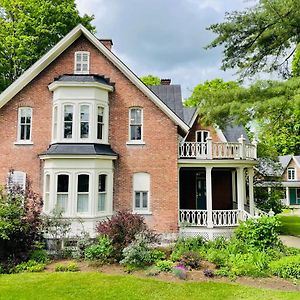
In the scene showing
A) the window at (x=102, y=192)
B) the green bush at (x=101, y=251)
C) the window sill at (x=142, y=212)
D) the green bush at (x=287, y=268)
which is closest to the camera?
the green bush at (x=287, y=268)

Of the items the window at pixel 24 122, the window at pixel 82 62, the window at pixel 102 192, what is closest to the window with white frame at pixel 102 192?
the window at pixel 102 192

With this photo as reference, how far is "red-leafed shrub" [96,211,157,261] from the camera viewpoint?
13.3m

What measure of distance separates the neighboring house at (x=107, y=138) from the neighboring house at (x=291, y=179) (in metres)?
38.0

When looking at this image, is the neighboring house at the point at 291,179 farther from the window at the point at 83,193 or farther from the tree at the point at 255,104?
the window at the point at 83,193

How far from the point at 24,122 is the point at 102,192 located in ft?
17.4

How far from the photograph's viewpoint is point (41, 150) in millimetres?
16688

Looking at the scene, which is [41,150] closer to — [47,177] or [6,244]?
[47,177]

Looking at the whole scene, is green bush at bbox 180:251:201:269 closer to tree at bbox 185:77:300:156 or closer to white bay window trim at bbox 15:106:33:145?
tree at bbox 185:77:300:156

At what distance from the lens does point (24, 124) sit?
16953mm

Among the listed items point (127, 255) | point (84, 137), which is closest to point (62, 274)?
point (127, 255)

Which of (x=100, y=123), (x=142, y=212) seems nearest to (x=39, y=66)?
(x=100, y=123)

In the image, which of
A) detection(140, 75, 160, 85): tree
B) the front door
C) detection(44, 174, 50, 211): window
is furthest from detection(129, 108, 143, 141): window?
detection(140, 75, 160, 85): tree

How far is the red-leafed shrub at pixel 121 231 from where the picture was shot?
13.3 meters

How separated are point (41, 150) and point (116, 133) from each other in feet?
12.2
